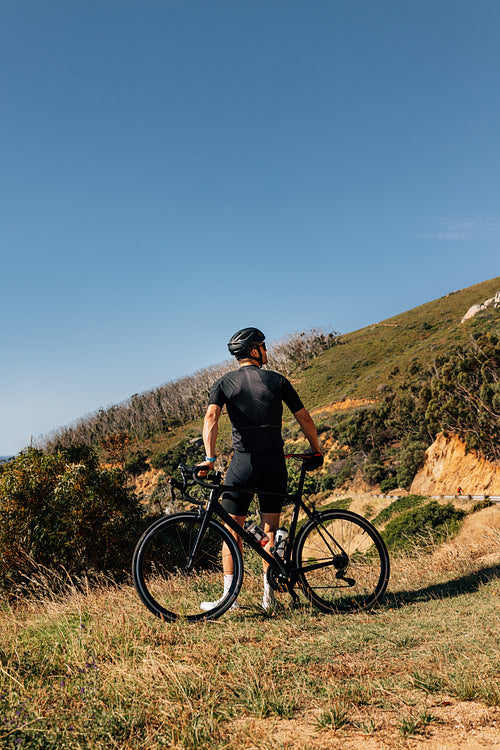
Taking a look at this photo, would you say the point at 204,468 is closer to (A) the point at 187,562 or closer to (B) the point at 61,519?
(A) the point at 187,562

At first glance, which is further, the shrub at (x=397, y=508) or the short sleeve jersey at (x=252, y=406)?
the shrub at (x=397, y=508)

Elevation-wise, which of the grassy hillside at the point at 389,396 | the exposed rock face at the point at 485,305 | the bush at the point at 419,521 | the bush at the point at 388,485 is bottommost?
the bush at the point at 388,485

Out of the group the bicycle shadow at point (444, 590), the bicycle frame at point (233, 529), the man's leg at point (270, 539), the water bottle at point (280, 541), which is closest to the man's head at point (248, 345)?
the bicycle frame at point (233, 529)

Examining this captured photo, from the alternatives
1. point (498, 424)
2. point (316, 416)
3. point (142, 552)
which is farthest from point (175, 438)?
point (142, 552)

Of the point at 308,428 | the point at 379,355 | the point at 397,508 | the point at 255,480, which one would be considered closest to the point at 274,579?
the point at 255,480

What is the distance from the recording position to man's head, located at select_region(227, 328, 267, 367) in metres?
4.28

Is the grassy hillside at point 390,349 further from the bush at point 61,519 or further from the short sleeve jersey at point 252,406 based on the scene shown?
the short sleeve jersey at point 252,406

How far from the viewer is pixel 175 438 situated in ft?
258

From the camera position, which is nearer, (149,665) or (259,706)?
(259,706)

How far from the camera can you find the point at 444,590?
461 cm

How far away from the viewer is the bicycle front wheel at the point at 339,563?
4110 mm

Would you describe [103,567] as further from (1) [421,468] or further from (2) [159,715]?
(1) [421,468]

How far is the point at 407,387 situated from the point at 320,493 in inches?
464

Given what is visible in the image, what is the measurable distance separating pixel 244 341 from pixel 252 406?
0.60 metres
